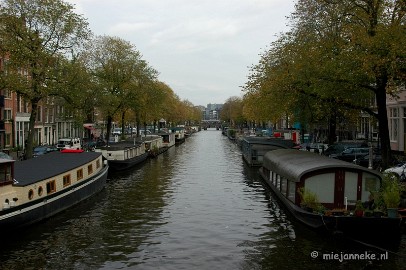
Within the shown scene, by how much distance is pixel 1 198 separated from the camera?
20891 mm

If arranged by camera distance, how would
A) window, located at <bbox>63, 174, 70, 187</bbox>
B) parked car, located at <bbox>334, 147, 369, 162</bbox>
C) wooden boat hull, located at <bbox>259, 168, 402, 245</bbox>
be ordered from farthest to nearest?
parked car, located at <bbox>334, 147, 369, 162</bbox> → window, located at <bbox>63, 174, 70, 187</bbox> → wooden boat hull, located at <bbox>259, 168, 402, 245</bbox>

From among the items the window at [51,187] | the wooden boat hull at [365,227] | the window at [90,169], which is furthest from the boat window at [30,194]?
the wooden boat hull at [365,227]

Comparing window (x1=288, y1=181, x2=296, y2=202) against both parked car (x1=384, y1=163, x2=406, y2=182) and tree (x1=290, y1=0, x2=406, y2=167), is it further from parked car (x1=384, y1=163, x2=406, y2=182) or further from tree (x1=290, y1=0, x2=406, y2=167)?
tree (x1=290, y1=0, x2=406, y2=167)

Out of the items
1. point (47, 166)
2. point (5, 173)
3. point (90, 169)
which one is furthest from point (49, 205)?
point (90, 169)

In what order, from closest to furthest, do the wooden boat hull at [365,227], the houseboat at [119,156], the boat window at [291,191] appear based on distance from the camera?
the wooden boat hull at [365,227]
the boat window at [291,191]
the houseboat at [119,156]

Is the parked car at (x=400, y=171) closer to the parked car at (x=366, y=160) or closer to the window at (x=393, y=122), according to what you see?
the parked car at (x=366, y=160)

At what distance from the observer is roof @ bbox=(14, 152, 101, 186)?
25141 millimetres

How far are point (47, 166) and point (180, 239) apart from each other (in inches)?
473

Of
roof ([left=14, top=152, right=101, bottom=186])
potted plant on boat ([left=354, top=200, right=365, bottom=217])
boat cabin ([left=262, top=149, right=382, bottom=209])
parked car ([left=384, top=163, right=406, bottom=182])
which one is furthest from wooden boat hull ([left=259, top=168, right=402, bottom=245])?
roof ([left=14, top=152, right=101, bottom=186])

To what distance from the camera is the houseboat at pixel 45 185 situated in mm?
21453

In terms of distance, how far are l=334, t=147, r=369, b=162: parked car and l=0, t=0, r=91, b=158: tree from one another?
90.3 feet

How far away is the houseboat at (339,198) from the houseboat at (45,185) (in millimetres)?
12782

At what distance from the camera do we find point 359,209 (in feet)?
67.2

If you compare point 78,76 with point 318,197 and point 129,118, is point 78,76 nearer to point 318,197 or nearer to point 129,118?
point 318,197
